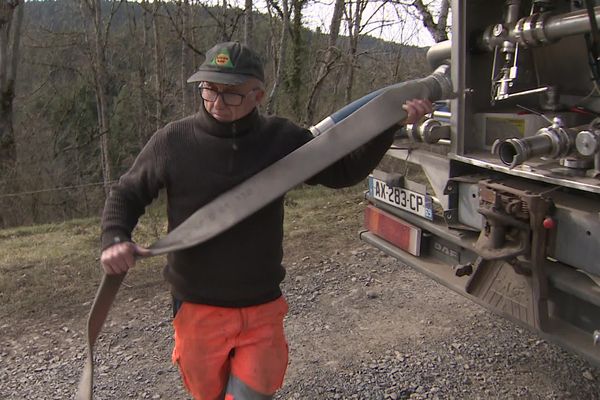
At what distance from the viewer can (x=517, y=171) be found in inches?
90.3

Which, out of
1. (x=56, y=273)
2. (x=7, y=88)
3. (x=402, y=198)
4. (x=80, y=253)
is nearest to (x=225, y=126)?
(x=402, y=198)

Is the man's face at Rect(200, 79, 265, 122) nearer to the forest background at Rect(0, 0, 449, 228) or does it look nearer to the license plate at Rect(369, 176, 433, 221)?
the license plate at Rect(369, 176, 433, 221)

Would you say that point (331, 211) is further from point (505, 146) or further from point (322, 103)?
point (322, 103)

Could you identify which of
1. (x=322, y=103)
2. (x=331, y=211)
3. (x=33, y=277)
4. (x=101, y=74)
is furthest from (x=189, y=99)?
(x=33, y=277)

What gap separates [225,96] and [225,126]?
0.35 ft

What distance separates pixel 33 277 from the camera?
4.41 meters

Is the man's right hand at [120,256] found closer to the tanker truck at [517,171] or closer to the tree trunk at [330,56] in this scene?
the tanker truck at [517,171]

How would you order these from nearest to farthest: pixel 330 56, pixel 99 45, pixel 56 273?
pixel 56 273
pixel 330 56
pixel 99 45

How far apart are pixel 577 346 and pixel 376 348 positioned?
1264mm

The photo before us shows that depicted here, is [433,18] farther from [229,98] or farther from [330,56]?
[229,98]

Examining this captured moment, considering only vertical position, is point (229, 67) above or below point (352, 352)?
above

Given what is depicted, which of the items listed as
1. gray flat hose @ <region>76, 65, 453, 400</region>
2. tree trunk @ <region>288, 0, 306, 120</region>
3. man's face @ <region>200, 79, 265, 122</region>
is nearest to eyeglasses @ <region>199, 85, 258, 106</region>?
man's face @ <region>200, 79, 265, 122</region>

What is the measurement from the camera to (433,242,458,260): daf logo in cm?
294

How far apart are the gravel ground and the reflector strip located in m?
0.60
